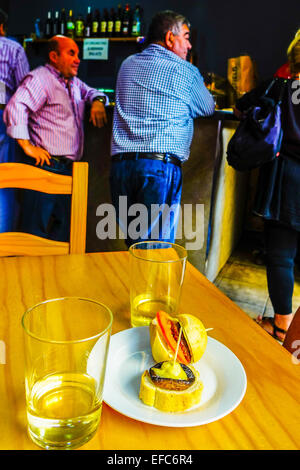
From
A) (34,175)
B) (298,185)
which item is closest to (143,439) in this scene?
(34,175)

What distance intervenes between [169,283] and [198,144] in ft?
5.38

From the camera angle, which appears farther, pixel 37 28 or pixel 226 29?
pixel 37 28

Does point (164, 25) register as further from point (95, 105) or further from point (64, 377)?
point (64, 377)

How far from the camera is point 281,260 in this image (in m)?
1.73

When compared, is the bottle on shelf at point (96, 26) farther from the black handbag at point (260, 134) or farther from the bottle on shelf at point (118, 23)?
the black handbag at point (260, 134)

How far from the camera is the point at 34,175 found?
1.12 metres

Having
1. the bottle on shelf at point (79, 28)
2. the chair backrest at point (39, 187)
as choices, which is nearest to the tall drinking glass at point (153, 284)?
the chair backrest at point (39, 187)

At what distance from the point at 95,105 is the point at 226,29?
2876 mm

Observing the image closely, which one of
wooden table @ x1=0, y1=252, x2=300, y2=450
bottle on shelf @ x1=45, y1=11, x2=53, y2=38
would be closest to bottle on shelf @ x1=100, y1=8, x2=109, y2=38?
bottle on shelf @ x1=45, y1=11, x2=53, y2=38

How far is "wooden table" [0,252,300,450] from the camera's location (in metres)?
0.43

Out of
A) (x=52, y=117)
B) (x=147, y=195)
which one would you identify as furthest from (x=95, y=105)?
(x=147, y=195)

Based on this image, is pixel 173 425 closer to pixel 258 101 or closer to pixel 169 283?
pixel 169 283

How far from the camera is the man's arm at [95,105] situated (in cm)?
224

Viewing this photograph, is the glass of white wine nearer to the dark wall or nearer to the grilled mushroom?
the grilled mushroom
